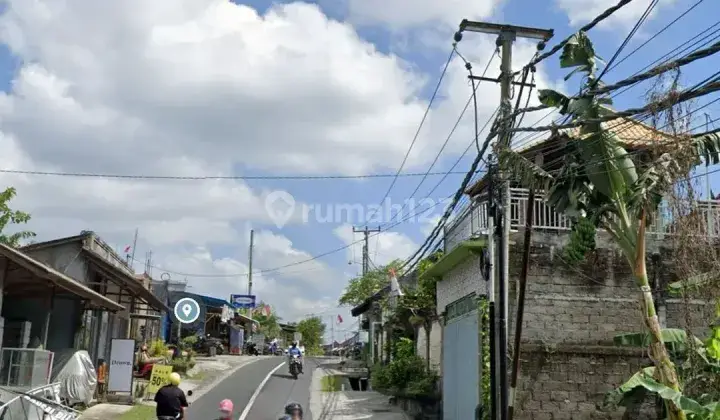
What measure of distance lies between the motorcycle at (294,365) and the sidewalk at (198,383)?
257 cm

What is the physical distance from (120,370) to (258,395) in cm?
507

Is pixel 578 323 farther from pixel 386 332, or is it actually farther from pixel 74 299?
pixel 386 332

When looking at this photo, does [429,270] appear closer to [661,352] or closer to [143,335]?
[661,352]

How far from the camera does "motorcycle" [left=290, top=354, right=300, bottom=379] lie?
29.2 m

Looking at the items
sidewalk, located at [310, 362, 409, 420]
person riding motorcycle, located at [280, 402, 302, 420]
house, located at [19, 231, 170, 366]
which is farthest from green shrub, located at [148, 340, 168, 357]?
person riding motorcycle, located at [280, 402, 302, 420]

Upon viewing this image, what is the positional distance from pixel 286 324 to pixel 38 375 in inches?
3050

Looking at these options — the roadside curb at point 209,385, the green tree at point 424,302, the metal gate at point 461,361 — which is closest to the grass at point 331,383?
the roadside curb at point 209,385

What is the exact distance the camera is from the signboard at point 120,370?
63.5 feet

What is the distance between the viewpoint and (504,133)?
12500 mm

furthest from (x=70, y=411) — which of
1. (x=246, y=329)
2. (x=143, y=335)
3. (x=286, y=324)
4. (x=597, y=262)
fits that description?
(x=286, y=324)

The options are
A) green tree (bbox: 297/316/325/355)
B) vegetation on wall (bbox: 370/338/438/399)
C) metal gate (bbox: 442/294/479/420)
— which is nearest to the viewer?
metal gate (bbox: 442/294/479/420)

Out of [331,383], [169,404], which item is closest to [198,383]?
[331,383]

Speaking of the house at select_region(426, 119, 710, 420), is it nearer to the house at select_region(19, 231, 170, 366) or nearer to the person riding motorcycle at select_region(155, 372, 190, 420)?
the person riding motorcycle at select_region(155, 372, 190, 420)

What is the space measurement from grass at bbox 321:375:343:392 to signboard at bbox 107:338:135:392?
7769mm
